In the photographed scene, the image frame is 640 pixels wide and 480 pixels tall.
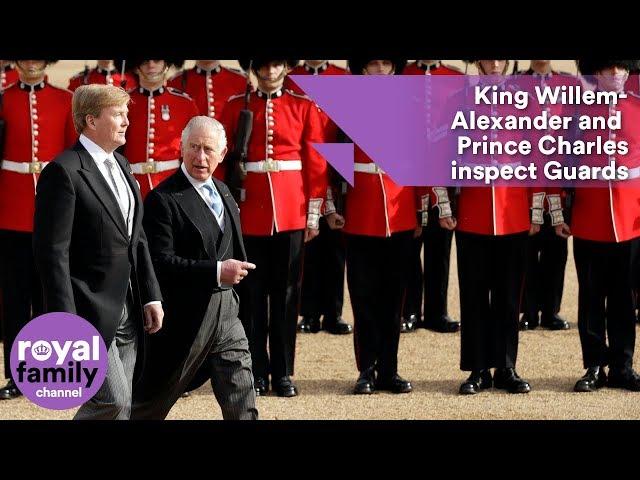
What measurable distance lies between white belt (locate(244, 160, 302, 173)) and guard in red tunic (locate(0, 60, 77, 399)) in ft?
2.51

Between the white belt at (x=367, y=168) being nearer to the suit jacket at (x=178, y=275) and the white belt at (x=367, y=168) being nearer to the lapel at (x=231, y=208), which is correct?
the lapel at (x=231, y=208)

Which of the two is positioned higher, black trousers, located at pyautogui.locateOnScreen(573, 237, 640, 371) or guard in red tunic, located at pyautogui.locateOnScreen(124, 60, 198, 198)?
guard in red tunic, located at pyautogui.locateOnScreen(124, 60, 198, 198)

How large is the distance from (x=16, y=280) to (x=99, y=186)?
81.8 inches

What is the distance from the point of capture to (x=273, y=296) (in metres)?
6.50

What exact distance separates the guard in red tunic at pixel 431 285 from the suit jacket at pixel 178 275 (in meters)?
2.94

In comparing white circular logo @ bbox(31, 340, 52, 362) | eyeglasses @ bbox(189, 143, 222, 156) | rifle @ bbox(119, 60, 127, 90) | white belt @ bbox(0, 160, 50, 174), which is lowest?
white circular logo @ bbox(31, 340, 52, 362)

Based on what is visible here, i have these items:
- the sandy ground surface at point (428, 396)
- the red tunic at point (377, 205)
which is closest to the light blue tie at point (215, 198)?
the sandy ground surface at point (428, 396)

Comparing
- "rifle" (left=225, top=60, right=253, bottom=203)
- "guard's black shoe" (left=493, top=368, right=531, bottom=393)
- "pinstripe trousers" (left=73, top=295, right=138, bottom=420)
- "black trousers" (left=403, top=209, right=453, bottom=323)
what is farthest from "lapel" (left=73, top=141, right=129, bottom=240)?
"black trousers" (left=403, top=209, right=453, bottom=323)

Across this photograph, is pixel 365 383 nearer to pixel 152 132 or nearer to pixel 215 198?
pixel 152 132

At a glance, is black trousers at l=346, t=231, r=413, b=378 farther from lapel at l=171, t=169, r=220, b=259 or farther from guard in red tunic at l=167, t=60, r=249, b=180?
lapel at l=171, t=169, r=220, b=259

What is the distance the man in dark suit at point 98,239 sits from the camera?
14.5 feet
